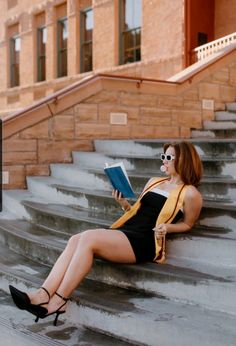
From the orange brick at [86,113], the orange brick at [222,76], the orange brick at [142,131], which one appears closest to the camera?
the orange brick at [86,113]

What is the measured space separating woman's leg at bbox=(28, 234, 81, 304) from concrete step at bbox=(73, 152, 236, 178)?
7.31 ft

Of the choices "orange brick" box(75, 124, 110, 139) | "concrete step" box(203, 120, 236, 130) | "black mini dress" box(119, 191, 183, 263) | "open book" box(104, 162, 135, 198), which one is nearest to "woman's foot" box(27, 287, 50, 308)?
"black mini dress" box(119, 191, 183, 263)

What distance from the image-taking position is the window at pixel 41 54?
764 inches

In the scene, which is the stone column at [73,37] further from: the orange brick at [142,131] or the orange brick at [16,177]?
the orange brick at [16,177]

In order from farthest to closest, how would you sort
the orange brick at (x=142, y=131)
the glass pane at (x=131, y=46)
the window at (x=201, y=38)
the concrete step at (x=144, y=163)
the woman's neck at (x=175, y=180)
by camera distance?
the glass pane at (x=131, y=46) → the window at (x=201, y=38) → the orange brick at (x=142, y=131) → the concrete step at (x=144, y=163) → the woman's neck at (x=175, y=180)

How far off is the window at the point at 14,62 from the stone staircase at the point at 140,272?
1557cm

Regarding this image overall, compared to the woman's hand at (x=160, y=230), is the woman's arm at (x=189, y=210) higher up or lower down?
higher up

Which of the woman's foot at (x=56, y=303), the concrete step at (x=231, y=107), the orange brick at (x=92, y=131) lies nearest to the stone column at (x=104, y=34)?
the concrete step at (x=231, y=107)

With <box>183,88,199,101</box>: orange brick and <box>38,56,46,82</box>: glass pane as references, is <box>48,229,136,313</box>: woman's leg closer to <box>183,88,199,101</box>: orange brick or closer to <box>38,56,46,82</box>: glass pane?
<box>183,88,199,101</box>: orange brick

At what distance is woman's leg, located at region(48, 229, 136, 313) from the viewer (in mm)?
3834

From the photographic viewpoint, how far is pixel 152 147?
712 cm

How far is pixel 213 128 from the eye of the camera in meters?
8.94

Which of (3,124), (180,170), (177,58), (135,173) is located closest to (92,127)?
(3,124)

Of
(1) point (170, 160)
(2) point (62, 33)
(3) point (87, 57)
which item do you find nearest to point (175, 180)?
(1) point (170, 160)
